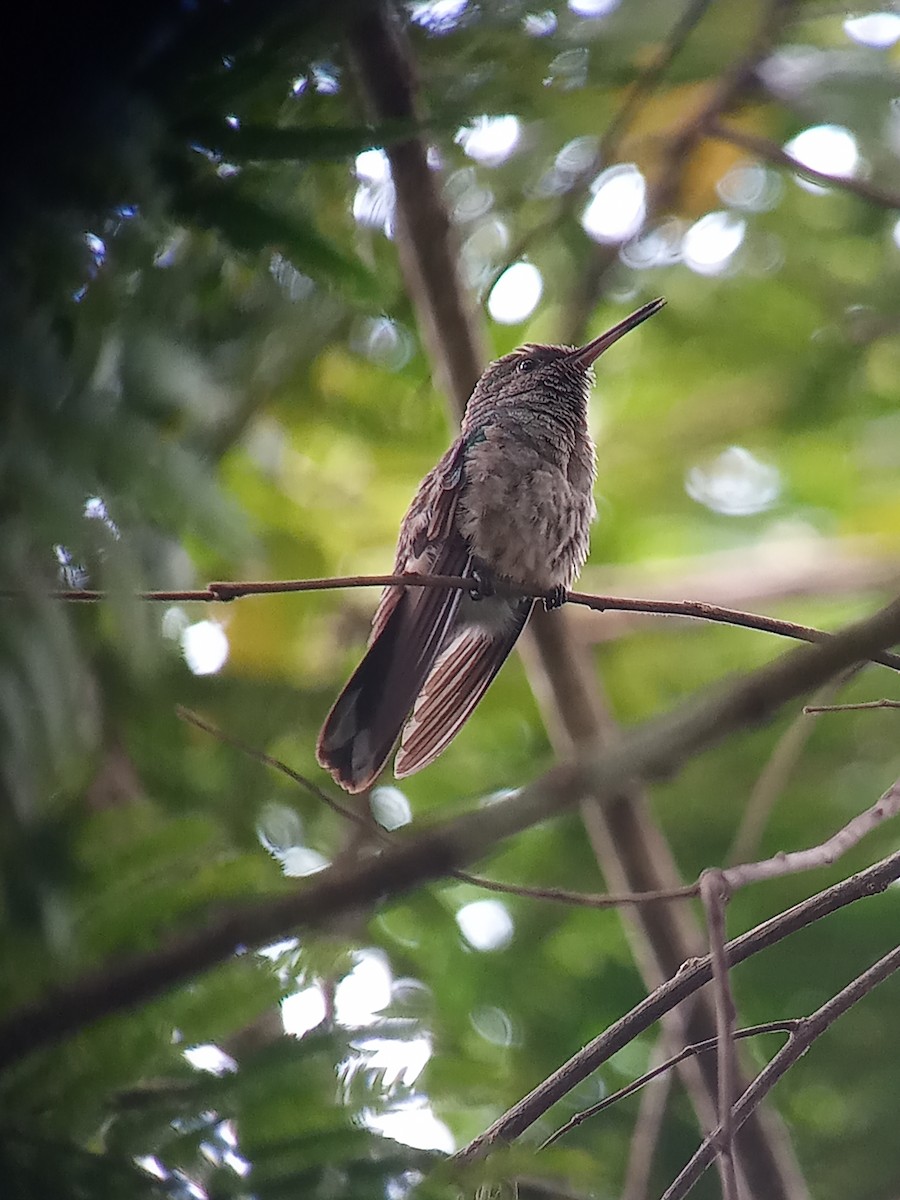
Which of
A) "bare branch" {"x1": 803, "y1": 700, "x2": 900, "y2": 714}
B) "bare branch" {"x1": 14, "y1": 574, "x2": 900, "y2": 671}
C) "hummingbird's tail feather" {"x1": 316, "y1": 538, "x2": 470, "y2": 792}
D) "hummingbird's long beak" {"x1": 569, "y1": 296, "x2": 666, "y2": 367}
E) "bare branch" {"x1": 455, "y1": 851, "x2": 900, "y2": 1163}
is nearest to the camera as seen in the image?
"bare branch" {"x1": 455, "y1": 851, "x2": 900, "y2": 1163}

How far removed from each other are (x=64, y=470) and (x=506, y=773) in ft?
11.0

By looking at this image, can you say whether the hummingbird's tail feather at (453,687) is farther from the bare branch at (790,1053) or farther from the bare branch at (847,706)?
the bare branch at (790,1053)

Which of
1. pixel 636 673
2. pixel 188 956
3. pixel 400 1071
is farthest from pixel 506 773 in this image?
pixel 188 956

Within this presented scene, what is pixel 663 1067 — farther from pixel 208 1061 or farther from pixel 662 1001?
pixel 208 1061

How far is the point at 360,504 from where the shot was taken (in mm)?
4977

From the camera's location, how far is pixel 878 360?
18.4 feet

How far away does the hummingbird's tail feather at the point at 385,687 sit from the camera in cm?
295

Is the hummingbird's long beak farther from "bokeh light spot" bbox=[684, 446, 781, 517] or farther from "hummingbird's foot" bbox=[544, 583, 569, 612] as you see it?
"bokeh light spot" bbox=[684, 446, 781, 517]

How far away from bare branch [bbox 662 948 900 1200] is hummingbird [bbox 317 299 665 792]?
1.06 metres

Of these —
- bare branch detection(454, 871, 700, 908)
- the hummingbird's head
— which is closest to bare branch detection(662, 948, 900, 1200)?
bare branch detection(454, 871, 700, 908)

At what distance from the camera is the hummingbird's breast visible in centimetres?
351

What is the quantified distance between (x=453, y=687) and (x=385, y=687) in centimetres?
27

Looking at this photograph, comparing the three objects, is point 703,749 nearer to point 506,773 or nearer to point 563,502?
point 563,502

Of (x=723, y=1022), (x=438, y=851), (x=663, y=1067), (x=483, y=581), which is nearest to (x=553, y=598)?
(x=483, y=581)
